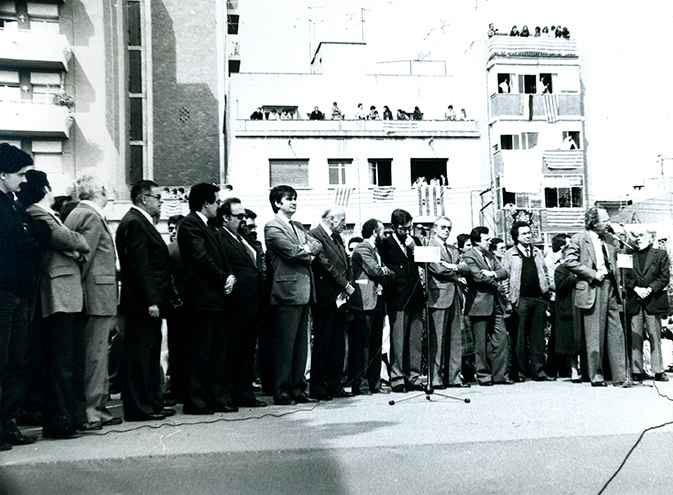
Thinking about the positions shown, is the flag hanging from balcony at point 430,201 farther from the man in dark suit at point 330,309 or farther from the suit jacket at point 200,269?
the suit jacket at point 200,269

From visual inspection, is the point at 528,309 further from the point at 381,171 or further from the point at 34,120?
the point at 381,171

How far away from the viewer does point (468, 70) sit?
32.7 meters

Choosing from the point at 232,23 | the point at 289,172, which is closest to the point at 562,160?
the point at 289,172

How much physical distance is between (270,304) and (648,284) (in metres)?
4.34

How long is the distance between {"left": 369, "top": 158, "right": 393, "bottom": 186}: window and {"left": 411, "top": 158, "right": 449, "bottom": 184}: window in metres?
1.03

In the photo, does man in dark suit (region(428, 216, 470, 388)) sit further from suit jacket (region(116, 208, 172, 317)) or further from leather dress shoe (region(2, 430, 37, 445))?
leather dress shoe (region(2, 430, 37, 445))

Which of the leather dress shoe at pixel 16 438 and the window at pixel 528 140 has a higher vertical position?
the window at pixel 528 140

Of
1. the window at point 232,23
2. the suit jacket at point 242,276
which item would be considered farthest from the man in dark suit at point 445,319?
the window at point 232,23

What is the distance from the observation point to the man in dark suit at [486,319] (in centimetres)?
812

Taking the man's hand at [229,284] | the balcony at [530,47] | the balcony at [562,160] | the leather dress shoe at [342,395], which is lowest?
the leather dress shoe at [342,395]

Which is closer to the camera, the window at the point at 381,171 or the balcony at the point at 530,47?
the window at the point at 381,171

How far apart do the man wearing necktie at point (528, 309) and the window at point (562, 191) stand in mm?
24350

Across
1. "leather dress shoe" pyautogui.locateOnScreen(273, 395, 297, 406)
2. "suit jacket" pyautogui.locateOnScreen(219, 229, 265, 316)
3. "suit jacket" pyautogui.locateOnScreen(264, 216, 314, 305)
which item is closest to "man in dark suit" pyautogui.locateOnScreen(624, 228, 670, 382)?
"suit jacket" pyautogui.locateOnScreen(264, 216, 314, 305)

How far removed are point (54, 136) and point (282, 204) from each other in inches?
752
